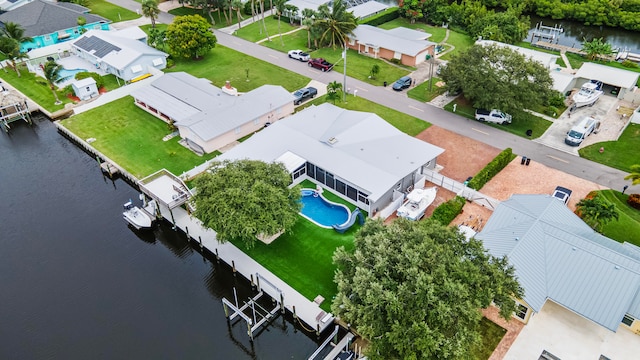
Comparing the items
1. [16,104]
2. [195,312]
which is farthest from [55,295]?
[16,104]

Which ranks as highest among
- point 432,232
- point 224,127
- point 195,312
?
point 432,232

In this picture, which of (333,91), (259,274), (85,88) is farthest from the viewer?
(85,88)

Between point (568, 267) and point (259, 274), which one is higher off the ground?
point (568, 267)

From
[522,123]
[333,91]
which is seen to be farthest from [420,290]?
[333,91]

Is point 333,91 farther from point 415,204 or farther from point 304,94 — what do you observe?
point 415,204

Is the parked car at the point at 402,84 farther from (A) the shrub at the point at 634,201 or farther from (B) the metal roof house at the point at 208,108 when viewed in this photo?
(A) the shrub at the point at 634,201

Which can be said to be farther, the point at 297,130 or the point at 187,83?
the point at 187,83

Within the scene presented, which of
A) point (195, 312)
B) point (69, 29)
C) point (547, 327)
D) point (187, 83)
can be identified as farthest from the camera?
point (69, 29)

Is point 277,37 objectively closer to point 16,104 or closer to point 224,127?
point 224,127

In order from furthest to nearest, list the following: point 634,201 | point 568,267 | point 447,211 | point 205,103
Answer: point 205,103
point 634,201
point 447,211
point 568,267
